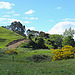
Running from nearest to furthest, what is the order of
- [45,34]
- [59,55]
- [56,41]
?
[59,55] < [56,41] < [45,34]

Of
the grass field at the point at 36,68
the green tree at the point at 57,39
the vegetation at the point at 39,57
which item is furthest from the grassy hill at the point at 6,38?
the grass field at the point at 36,68

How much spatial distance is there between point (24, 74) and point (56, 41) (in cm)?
7449

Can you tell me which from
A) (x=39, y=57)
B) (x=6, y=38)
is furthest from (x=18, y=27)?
(x=39, y=57)

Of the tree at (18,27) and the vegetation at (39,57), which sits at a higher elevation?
the tree at (18,27)

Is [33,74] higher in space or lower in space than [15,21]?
lower

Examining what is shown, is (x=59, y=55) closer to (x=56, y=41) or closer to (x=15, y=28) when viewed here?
(x=56, y=41)

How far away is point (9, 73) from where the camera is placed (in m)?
9.32

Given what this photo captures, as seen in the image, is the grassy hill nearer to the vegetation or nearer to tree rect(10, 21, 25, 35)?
the vegetation

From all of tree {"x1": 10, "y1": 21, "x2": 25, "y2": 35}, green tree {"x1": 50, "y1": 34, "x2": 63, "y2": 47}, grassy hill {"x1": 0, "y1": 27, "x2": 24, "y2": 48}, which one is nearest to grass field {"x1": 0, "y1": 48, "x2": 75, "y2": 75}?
grassy hill {"x1": 0, "y1": 27, "x2": 24, "y2": 48}

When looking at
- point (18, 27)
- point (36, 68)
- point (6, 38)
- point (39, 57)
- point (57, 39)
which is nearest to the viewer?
point (36, 68)

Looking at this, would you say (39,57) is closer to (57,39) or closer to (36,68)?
(36,68)

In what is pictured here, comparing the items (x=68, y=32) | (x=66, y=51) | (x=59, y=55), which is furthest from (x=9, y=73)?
(x=68, y=32)

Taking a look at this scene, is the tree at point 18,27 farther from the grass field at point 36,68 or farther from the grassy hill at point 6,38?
the grass field at point 36,68

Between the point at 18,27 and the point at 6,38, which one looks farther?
the point at 18,27
